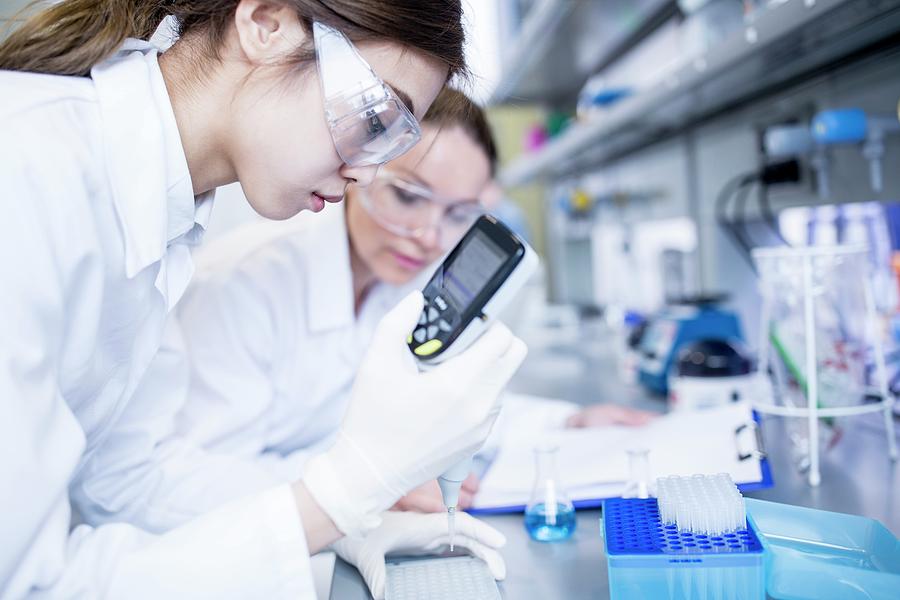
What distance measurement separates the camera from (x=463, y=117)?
1578 millimetres

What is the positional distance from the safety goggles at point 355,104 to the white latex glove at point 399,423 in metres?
0.24

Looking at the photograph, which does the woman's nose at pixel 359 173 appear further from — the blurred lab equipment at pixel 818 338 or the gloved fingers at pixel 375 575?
the blurred lab equipment at pixel 818 338

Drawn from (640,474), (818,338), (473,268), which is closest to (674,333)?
(818,338)

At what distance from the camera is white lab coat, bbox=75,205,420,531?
3.82 feet

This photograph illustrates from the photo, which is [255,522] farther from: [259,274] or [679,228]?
[679,228]

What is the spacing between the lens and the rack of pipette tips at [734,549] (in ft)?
2.33

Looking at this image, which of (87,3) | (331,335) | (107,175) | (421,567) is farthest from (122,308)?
(331,335)

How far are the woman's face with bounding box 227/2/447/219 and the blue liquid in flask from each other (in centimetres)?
57

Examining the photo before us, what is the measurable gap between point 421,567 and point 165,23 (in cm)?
86

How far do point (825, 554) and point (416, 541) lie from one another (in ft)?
1.68

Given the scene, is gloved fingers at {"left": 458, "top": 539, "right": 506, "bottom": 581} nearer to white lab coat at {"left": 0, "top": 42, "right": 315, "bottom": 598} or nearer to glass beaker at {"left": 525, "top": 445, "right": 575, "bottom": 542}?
glass beaker at {"left": 525, "top": 445, "right": 575, "bottom": 542}

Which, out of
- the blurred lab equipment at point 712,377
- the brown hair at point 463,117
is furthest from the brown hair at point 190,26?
the blurred lab equipment at point 712,377

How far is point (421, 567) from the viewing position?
0.92 metres

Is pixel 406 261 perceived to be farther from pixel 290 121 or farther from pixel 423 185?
pixel 290 121
